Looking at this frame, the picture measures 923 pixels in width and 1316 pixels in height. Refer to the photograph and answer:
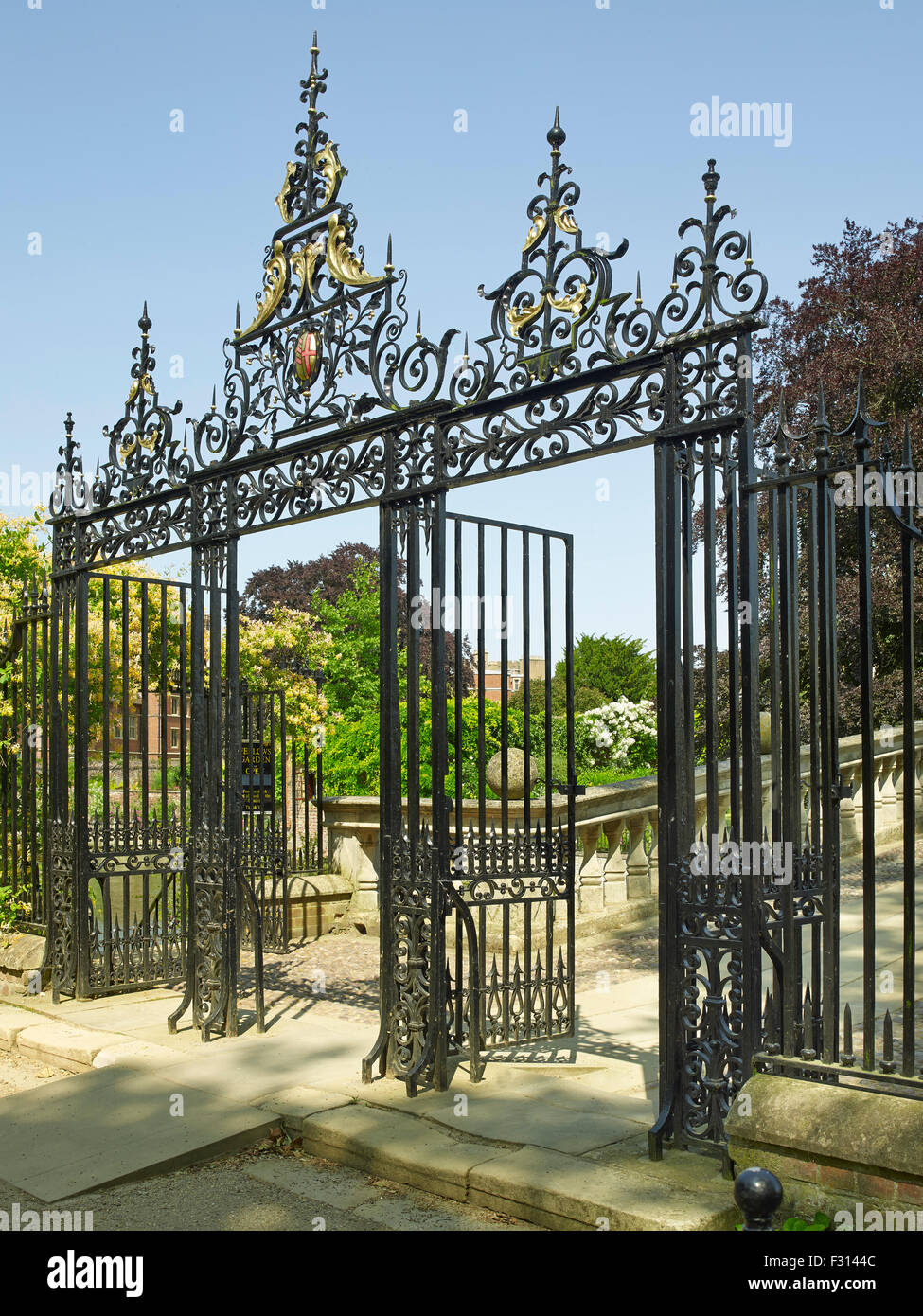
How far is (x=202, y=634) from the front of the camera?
7.85m

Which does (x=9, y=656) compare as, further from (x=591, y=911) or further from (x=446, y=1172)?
(x=446, y=1172)

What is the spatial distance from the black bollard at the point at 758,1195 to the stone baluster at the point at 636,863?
7.13 meters

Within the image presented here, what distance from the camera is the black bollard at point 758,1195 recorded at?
2.91 m

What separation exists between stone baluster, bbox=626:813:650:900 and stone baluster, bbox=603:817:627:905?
83mm

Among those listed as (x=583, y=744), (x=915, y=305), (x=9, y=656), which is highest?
(x=915, y=305)

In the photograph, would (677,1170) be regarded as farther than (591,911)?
No

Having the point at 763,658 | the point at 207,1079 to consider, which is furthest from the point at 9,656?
the point at 763,658

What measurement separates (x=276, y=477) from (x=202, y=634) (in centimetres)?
132

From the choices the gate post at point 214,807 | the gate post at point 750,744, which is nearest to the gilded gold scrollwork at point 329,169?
the gate post at point 214,807

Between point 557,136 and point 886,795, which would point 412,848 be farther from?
point 886,795

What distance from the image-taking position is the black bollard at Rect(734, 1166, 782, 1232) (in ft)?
9.55

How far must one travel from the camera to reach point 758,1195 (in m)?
2.91
